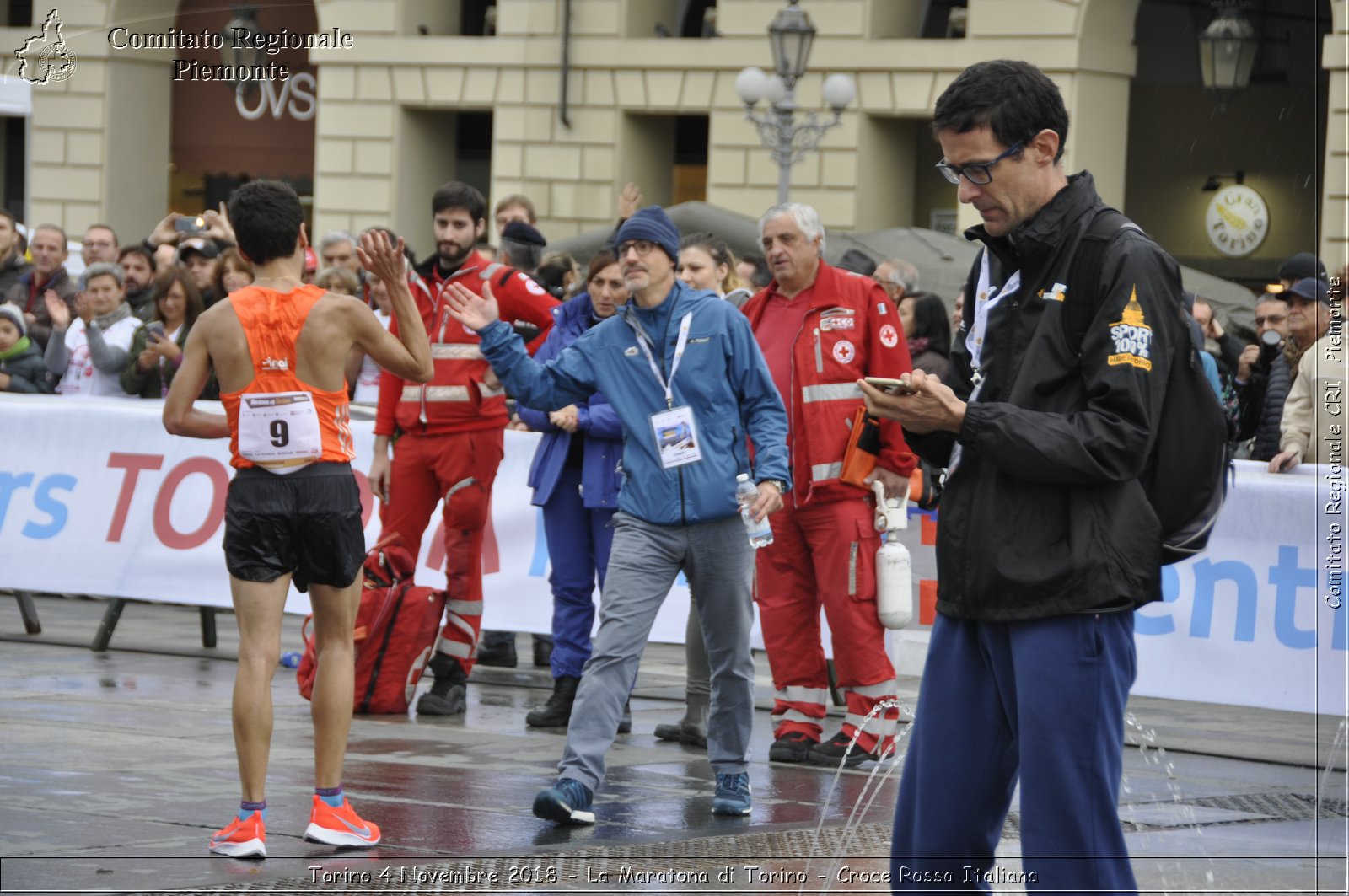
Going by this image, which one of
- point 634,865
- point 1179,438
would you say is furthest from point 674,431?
point 1179,438

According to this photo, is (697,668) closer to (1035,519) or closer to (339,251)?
(1035,519)

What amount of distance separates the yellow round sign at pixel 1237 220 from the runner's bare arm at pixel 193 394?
2191 centimetres

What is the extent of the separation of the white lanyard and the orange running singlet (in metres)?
1.40

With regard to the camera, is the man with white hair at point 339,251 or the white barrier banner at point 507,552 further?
the man with white hair at point 339,251

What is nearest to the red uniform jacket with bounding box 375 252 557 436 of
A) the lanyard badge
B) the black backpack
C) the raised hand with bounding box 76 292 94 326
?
the lanyard badge

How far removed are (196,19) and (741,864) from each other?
19.4ft

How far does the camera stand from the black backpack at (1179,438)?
4.05m

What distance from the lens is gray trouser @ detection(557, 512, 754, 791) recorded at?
702 centimetres

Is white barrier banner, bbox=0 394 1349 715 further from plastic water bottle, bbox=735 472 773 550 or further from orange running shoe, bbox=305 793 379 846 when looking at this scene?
orange running shoe, bbox=305 793 379 846

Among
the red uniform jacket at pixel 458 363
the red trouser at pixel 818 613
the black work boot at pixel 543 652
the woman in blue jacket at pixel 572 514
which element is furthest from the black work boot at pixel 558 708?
the black work boot at pixel 543 652

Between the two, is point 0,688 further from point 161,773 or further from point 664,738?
point 664,738

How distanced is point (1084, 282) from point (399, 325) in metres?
3.04

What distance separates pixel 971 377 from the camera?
4.35 meters

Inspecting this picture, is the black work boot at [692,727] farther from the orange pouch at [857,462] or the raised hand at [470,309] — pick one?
the raised hand at [470,309]
